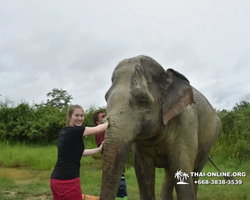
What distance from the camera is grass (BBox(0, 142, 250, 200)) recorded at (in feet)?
19.1

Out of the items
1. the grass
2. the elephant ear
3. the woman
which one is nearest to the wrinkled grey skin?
the elephant ear

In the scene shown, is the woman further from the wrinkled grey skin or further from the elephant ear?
the elephant ear

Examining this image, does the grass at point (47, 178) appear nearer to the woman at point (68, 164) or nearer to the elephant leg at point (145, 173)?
the elephant leg at point (145, 173)

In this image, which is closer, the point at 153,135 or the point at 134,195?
the point at 153,135

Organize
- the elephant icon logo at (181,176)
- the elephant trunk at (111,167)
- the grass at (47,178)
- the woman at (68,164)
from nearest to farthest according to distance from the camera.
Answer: the elephant trunk at (111,167), the woman at (68,164), the elephant icon logo at (181,176), the grass at (47,178)

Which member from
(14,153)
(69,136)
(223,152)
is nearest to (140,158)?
(69,136)

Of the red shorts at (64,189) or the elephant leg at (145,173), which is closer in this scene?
the red shorts at (64,189)

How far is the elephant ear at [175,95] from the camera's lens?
3.00 meters

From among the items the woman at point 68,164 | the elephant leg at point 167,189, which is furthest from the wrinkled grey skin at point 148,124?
the elephant leg at point 167,189

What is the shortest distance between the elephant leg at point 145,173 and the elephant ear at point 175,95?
2.45ft

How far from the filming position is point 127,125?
2607mm

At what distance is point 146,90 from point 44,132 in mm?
12486

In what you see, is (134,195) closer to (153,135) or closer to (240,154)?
(153,135)

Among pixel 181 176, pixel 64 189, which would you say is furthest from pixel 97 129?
pixel 181 176
